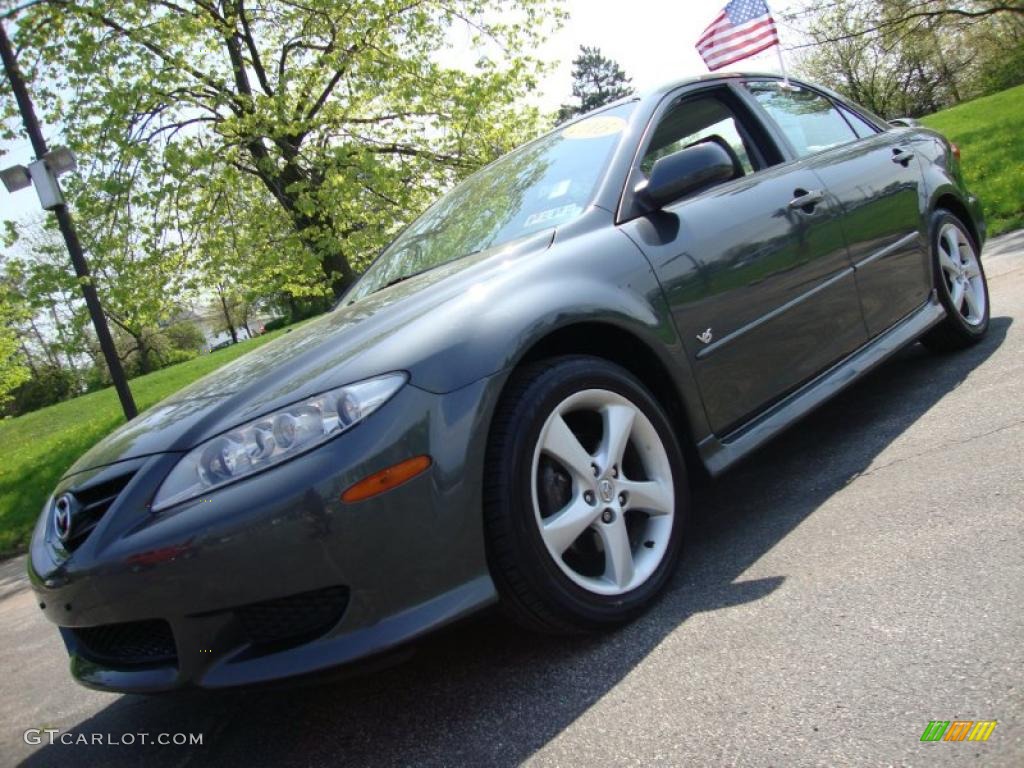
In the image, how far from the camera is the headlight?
2.00 metres

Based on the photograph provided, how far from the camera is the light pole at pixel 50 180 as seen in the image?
877 centimetres

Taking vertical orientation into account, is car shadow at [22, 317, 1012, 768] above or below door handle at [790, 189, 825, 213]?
below

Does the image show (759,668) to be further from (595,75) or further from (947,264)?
(595,75)

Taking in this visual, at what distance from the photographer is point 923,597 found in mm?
2098

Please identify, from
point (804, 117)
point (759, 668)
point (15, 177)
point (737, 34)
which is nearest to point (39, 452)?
point (15, 177)

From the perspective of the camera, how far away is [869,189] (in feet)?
12.3

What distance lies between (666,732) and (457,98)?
41.5 ft

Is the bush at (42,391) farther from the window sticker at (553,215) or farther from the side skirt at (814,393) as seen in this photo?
the side skirt at (814,393)

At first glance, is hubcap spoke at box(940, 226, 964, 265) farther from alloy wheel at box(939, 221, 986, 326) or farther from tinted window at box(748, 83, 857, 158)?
tinted window at box(748, 83, 857, 158)

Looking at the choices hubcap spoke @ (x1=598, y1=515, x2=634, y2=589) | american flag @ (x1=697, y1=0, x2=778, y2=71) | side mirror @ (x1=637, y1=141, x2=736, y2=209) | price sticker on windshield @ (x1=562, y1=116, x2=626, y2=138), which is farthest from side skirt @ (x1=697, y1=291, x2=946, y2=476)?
american flag @ (x1=697, y1=0, x2=778, y2=71)

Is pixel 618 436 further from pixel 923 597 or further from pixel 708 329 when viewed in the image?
pixel 923 597

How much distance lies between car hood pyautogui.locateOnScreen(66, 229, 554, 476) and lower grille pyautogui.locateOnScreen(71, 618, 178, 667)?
439 mm

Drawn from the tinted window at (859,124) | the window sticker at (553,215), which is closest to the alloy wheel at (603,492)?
the window sticker at (553,215)

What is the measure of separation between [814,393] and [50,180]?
842 cm
